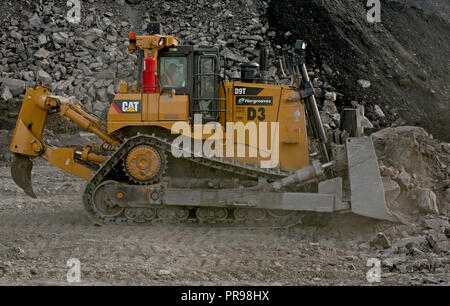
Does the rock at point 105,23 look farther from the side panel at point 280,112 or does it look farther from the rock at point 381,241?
the rock at point 381,241

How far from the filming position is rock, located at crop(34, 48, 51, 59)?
18.8 metres

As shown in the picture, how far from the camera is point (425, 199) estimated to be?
32.7ft

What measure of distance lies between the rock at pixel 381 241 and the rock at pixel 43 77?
12.5 m

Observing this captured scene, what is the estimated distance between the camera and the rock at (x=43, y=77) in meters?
18.1

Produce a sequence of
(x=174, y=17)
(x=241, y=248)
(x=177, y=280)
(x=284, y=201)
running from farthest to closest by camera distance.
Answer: (x=174, y=17) < (x=284, y=201) < (x=241, y=248) < (x=177, y=280)

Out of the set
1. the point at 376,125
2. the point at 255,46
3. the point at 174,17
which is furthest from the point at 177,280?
the point at 174,17

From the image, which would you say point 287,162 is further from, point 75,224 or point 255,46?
point 255,46

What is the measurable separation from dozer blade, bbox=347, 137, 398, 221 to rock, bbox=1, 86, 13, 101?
1215cm

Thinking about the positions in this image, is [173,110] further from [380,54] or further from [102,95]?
[380,54]

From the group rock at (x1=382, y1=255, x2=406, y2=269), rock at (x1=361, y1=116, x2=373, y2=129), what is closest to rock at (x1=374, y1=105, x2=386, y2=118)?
rock at (x1=361, y1=116, x2=373, y2=129)

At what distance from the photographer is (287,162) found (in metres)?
10.2

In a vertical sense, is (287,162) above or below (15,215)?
above

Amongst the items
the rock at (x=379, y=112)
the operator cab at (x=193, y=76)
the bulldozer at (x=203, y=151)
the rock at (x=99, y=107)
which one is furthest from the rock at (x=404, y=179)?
the rock at (x=99, y=107)

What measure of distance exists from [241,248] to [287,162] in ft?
7.29
